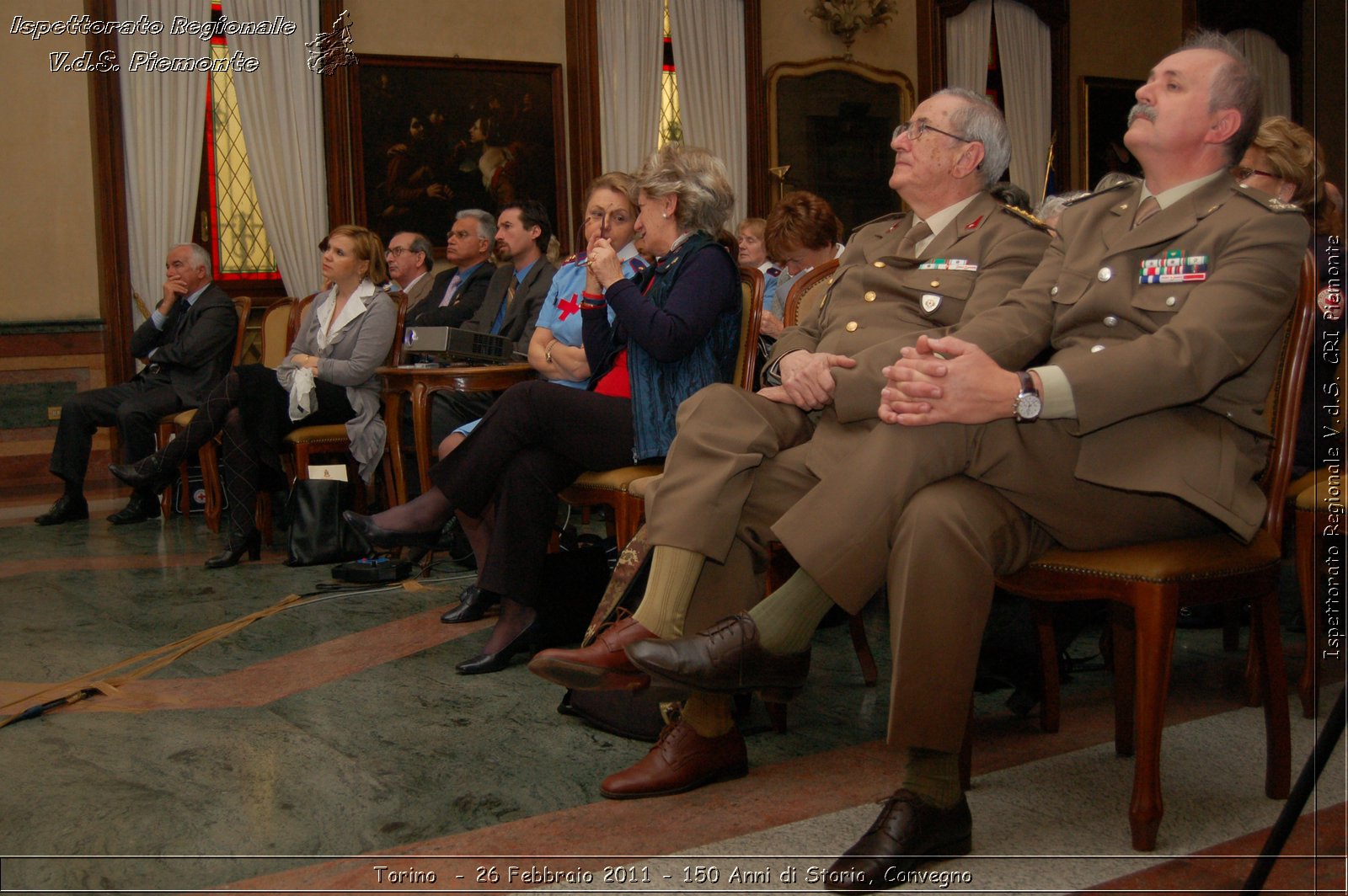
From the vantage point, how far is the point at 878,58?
9.35m

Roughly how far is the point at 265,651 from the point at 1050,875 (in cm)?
225

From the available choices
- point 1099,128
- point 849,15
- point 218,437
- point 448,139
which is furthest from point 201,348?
point 1099,128

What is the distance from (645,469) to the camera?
295 centimetres

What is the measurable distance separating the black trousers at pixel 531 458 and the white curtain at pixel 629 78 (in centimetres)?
561

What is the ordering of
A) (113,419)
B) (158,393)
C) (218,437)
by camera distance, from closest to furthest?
1. (218,437)
2. (158,393)
3. (113,419)

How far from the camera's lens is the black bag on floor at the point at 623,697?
85.6 inches

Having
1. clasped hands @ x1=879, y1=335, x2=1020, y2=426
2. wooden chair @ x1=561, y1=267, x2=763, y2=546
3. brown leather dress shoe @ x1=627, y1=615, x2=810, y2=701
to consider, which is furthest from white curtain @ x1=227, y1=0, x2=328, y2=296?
clasped hands @ x1=879, y1=335, x2=1020, y2=426

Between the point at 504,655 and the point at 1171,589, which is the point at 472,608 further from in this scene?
the point at 1171,589

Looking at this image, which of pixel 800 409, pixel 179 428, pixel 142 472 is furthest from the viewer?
pixel 179 428

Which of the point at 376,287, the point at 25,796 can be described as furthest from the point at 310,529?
the point at 25,796

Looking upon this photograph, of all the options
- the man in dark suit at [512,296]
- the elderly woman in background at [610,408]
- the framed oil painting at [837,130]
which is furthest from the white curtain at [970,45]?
the elderly woman in background at [610,408]

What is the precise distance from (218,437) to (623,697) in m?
3.54

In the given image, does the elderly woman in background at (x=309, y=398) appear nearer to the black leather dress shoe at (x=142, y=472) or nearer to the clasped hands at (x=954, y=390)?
the black leather dress shoe at (x=142, y=472)

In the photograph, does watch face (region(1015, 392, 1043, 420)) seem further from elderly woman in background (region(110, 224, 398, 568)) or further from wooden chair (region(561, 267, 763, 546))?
elderly woman in background (region(110, 224, 398, 568))
